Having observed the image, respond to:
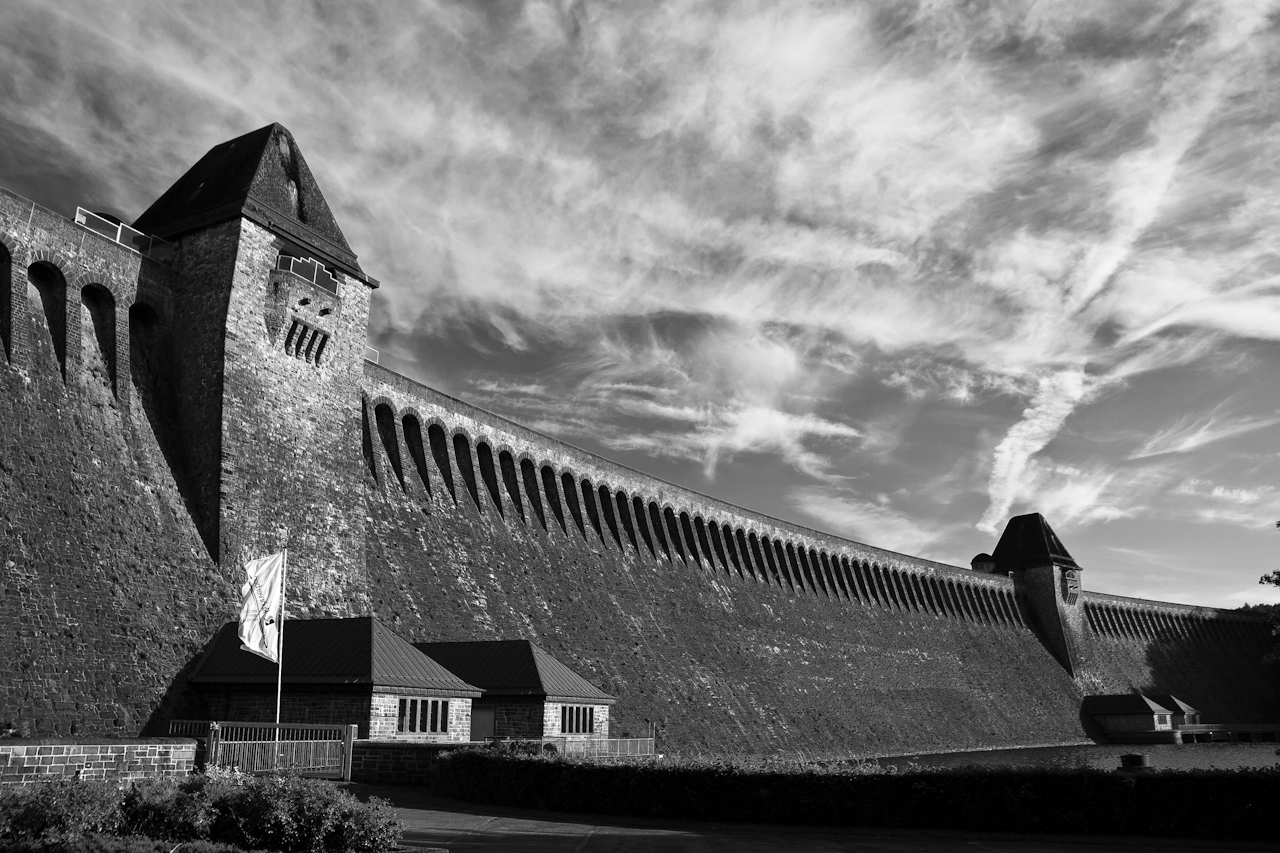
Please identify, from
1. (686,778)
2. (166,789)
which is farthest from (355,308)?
(166,789)

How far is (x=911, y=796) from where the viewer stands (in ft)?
58.6

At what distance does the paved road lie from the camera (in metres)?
15.1

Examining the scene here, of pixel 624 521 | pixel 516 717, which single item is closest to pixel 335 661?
pixel 516 717

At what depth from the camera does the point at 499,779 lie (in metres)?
20.7

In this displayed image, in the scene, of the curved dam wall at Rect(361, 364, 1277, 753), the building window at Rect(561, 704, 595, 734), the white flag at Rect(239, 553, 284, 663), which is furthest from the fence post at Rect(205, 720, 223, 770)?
the curved dam wall at Rect(361, 364, 1277, 753)

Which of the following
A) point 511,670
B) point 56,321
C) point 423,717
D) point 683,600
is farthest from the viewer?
point 683,600

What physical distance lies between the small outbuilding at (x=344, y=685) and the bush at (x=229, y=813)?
11092 millimetres

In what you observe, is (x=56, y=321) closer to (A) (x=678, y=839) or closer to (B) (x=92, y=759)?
(B) (x=92, y=759)

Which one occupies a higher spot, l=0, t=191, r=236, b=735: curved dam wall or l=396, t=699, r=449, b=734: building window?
l=0, t=191, r=236, b=735: curved dam wall

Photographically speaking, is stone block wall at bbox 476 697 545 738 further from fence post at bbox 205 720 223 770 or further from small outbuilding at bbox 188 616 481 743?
fence post at bbox 205 720 223 770

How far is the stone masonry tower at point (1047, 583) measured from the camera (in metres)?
89.4

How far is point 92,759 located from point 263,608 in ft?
26.4

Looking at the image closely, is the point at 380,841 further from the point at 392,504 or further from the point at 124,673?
the point at 392,504

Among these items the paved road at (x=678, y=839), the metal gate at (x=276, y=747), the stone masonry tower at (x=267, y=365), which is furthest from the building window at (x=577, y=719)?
the paved road at (x=678, y=839)
